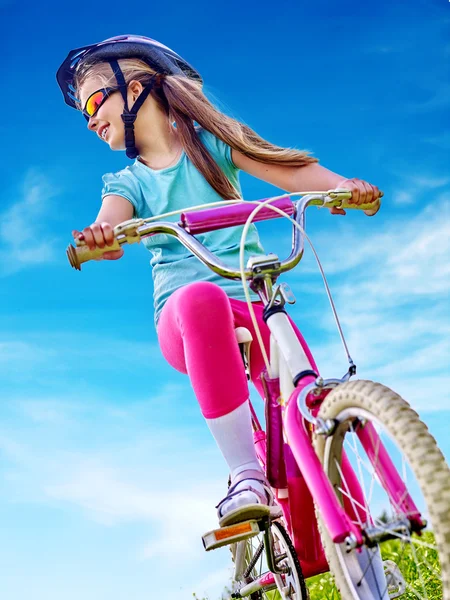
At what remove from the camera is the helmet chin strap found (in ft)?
12.8

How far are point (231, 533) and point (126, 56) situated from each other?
2570 millimetres

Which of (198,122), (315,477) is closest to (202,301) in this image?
(315,477)

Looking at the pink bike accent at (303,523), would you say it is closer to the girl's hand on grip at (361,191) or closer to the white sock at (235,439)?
the white sock at (235,439)

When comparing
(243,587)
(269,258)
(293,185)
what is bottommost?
(243,587)

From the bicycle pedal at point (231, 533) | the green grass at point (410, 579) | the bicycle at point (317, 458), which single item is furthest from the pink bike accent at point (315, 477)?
the green grass at point (410, 579)

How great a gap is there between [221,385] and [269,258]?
58cm

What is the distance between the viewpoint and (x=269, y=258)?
101 inches

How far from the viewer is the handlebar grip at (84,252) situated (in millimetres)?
2803

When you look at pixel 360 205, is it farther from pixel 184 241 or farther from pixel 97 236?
pixel 97 236

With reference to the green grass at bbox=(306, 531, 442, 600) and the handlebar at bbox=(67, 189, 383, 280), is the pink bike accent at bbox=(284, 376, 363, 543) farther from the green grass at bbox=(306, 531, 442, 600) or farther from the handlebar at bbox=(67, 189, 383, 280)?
the green grass at bbox=(306, 531, 442, 600)

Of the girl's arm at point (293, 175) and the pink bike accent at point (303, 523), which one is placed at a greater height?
the girl's arm at point (293, 175)

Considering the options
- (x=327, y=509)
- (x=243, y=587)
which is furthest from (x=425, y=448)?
(x=243, y=587)

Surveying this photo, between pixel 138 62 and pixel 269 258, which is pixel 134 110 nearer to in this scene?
pixel 138 62

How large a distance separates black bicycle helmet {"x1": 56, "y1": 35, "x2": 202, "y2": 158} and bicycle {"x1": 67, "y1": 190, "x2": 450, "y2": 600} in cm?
125
